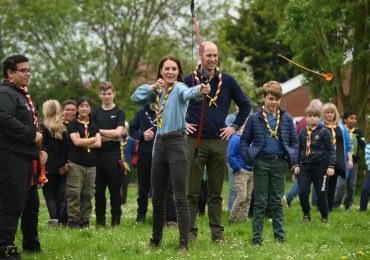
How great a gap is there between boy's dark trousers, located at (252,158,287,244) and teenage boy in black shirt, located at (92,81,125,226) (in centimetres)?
295

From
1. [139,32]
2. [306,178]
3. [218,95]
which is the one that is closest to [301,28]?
[306,178]

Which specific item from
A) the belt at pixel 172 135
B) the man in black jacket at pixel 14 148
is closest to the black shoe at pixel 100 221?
the man in black jacket at pixel 14 148

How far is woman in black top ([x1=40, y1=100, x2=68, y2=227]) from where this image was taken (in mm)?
11156

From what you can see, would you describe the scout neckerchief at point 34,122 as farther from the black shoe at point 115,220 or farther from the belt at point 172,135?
the black shoe at point 115,220

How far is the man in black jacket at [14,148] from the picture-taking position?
7.43m

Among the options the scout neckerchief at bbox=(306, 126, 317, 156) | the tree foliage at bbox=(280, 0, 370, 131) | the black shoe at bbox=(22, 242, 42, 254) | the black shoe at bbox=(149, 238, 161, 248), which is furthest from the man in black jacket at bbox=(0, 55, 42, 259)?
the tree foliage at bbox=(280, 0, 370, 131)

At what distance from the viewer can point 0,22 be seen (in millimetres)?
38156

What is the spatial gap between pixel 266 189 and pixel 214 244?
3.36ft

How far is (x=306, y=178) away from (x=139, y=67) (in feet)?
98.8

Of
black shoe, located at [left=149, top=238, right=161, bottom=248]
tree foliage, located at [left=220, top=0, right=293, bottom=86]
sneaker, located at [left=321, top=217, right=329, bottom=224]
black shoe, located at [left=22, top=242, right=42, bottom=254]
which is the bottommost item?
sneaker, located at [left=321, top=217, right=329, bottom=224]

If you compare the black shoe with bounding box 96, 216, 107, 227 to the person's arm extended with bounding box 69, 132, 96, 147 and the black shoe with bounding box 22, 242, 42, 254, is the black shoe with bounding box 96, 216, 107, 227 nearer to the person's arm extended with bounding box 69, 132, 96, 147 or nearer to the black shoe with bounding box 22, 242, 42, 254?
the person's arm extended with bounding box 69, 132, 96, 147

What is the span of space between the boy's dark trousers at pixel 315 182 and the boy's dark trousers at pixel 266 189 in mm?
3101

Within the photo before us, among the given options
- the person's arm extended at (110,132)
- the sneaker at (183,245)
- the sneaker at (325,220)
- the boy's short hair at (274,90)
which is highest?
the boy's short hair at (274,90)

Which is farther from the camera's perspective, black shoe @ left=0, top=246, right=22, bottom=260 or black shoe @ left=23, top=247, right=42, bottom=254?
black shoe @ left=23, top=247, right=42, bottom=254
